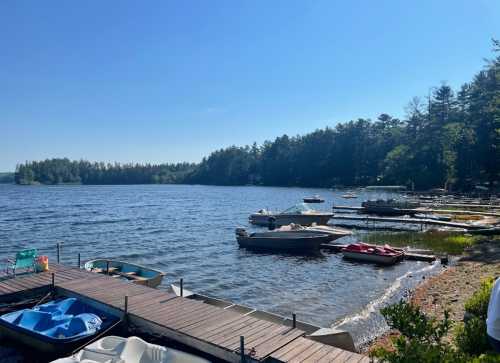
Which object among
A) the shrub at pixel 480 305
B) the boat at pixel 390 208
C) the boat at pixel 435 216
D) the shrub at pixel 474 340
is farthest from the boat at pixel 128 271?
the boat at pixel 390 208

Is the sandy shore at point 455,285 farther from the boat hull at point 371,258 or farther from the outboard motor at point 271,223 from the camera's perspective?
the outboard motor at point 271,223

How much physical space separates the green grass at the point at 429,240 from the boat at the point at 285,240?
18.1ft

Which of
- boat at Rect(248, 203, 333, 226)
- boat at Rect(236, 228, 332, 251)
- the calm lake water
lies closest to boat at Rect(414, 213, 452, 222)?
boat at Rect(248, 203, 333, 226)

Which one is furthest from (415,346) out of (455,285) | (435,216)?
(435,216)

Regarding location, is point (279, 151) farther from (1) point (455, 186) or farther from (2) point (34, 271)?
(2) point (34, 271)

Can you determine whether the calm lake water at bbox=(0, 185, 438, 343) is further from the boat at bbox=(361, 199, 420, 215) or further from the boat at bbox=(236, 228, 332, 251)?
the boat at bbox=(361, 199, 420, 215)

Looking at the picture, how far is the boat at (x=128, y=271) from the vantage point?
15.2m

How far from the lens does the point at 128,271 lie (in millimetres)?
16734

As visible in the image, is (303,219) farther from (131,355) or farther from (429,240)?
(131,355)

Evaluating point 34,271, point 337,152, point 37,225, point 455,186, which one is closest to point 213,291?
point 34,271

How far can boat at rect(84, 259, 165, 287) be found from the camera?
600 inches

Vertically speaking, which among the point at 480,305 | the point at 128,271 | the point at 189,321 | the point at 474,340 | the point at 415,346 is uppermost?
the point at 415,346

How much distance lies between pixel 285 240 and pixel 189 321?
1794 cm

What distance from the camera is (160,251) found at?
26797 millimetres
